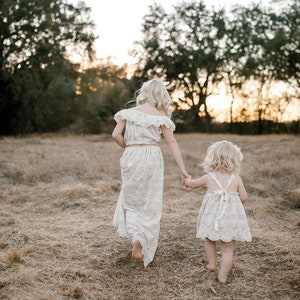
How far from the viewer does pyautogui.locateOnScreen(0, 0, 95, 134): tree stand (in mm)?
21906

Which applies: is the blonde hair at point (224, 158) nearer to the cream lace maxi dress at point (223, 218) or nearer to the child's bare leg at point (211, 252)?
the cream lace maxi dress at point (223, 218)

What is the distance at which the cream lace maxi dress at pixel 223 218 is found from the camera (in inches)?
135

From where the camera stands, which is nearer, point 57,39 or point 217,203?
point 217,203

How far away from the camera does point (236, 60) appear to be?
29.9 m

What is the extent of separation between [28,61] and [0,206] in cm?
1860

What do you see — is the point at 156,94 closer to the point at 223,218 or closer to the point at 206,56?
the point at 223,218

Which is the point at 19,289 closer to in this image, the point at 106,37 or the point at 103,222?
the point at 103,222

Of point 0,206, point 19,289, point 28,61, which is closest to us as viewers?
point 19,289

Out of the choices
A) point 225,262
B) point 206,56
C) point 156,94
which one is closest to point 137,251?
point 225,262

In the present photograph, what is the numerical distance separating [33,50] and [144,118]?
21.0 meters

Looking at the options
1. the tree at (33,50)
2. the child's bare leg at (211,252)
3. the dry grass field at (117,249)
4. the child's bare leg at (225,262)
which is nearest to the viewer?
the dry grass field at (117,249)

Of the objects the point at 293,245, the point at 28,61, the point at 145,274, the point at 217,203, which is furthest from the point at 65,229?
the point at 28,61

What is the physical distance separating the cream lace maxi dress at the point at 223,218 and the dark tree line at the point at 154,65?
20859mm

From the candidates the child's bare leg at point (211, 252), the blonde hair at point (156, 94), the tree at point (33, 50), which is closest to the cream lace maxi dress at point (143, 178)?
the blonde hair at point (156, 94)
